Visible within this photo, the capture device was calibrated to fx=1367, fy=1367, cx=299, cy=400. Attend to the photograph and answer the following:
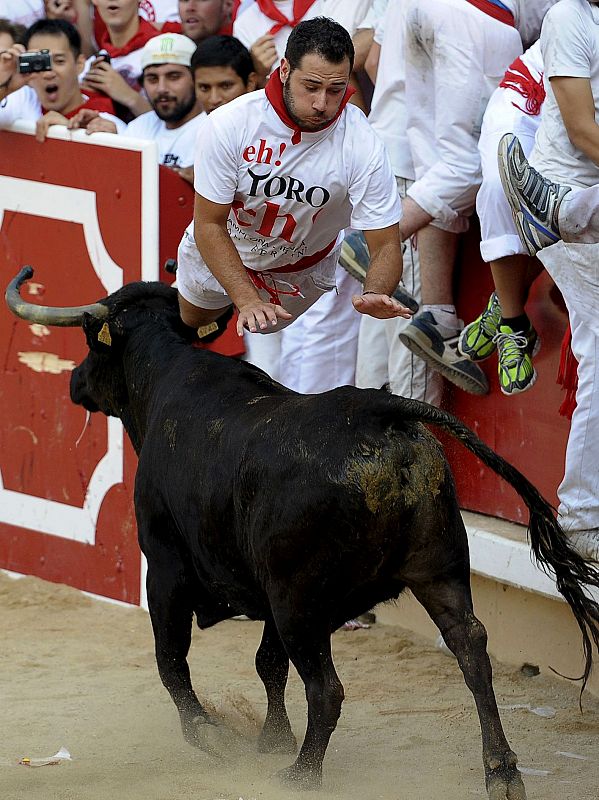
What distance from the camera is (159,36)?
266 inches

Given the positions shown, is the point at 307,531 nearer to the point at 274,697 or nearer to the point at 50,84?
the point at 274,697

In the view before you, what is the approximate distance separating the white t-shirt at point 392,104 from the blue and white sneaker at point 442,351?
0.67m

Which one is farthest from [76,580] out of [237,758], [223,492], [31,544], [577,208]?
[577,208]

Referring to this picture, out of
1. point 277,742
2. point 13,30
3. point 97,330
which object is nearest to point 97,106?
point 13,30

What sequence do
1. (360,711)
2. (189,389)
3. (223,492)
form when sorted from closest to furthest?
(223,492)
(189,389)
(360,711)

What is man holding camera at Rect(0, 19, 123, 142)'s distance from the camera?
6570mm

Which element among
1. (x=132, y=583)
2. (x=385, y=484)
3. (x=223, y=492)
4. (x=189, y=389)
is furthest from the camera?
(x=132, y=583)

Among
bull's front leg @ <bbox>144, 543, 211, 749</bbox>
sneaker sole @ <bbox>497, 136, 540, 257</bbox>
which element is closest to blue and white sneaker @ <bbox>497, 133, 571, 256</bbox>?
sneaker sole @ <bbox>497, 136, 540, 257</bbox>

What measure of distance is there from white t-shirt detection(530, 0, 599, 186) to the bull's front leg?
182 cm

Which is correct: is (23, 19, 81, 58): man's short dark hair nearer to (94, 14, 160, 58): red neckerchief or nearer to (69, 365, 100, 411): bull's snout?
(94, 14, 160, 58): red neckerchief

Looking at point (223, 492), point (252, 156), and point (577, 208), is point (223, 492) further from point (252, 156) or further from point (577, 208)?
point (577, 208)

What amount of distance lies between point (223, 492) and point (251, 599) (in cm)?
36

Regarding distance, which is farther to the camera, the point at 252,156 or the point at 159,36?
the point at 159,36

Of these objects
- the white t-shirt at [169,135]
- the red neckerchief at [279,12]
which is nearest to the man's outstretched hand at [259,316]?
the white t-shirt at [169,135]
